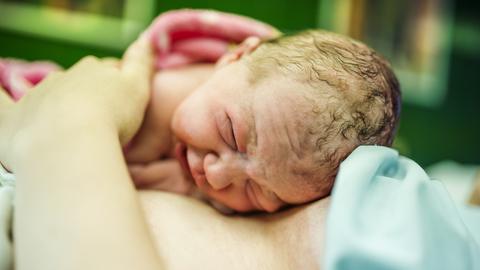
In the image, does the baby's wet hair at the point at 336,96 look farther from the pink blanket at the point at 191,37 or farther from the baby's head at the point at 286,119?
the pink blanket at the point at 191,37

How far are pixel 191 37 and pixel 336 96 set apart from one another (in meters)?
0.53

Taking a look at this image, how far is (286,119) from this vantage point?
2.67 ft

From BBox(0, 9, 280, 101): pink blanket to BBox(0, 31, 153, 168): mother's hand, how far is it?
24cm

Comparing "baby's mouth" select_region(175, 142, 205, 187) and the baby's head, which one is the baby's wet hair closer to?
the baby's head

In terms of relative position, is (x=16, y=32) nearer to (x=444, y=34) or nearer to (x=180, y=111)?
(x=180, y=111)

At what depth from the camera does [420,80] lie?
157 inches

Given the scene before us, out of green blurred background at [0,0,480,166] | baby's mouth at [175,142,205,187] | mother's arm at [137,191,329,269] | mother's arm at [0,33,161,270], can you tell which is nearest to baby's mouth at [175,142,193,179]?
baby's mouth at [175,142,205,187]

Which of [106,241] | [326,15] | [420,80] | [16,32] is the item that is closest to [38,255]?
[106,241]

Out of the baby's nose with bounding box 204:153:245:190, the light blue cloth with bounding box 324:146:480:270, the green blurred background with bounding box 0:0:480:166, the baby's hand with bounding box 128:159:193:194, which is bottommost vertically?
the green blurred background with bounding box 0:0:480:166

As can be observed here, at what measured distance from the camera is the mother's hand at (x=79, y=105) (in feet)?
2.09

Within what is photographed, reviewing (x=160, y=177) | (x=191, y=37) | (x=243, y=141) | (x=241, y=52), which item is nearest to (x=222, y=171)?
(x=243, y=141)

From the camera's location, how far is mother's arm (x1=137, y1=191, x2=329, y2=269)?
0.70 meters

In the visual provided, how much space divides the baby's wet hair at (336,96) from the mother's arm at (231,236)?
0.08m

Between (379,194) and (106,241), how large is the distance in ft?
1.11
